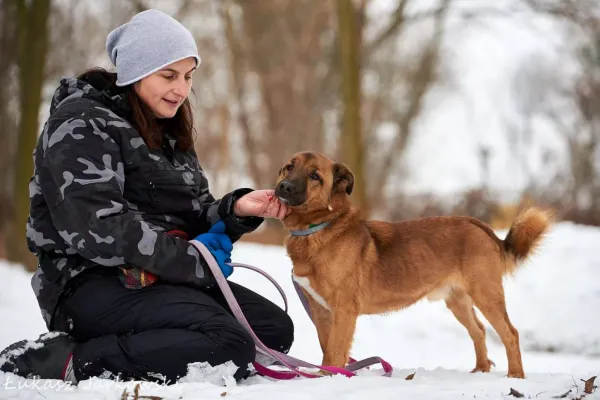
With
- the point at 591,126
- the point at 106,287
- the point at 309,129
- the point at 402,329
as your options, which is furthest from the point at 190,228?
the point at 591,126

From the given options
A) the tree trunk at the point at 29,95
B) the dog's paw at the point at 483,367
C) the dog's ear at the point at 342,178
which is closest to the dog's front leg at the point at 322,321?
the dog's ear at the point at 342,178

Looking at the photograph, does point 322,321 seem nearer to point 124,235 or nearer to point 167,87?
point 124,235

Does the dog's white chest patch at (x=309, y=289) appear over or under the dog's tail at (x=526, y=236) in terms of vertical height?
under

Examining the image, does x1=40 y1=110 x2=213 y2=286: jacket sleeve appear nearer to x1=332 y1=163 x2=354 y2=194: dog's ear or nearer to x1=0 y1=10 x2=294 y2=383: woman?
x1=0 y1=10 x2=294 y2=383: woman

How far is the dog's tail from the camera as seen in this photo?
4430 mm

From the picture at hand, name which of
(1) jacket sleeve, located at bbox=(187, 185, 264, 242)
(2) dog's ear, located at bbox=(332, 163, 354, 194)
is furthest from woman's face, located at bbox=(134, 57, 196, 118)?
(2) dog's ear, located at bbox=(332, 163, 354, 194)

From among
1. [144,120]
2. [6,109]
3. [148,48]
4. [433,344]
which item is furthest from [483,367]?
[6,109]

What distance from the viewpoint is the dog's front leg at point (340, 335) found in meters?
3.93

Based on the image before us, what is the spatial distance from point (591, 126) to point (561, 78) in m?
2.12

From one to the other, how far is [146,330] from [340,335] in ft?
4.07

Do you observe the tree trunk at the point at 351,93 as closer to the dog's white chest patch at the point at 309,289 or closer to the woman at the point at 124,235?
the dog's white chest patch at the point at 309,289

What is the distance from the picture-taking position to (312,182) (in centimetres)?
402

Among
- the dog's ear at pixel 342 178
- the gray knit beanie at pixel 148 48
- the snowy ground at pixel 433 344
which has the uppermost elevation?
the gray knit beanie at pixel 148 48

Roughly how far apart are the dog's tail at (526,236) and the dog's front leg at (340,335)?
1.28 meters
